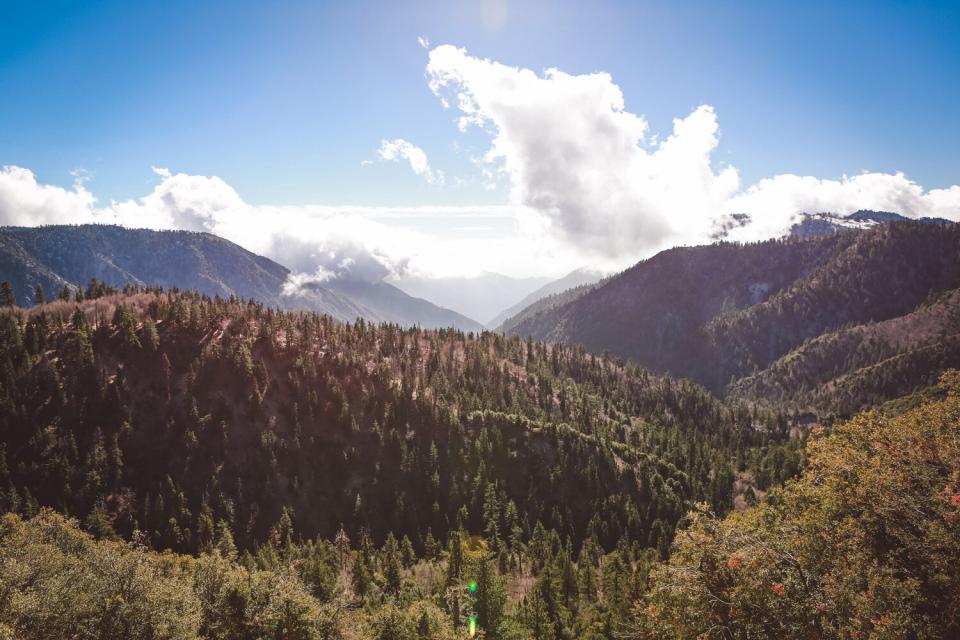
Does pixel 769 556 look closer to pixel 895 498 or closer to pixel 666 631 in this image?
pixel 895 498

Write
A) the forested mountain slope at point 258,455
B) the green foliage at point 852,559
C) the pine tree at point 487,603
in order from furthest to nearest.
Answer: the forested mountain slope at point 258,455, the pine tree at point 487,603, the green foliage at point 852,559

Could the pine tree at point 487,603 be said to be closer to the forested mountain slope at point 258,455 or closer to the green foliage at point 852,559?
the green foliage at point 852,559

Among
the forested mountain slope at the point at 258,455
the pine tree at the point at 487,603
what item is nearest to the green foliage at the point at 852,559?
the pine tree at the point at 487,603

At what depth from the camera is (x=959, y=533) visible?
23703mm

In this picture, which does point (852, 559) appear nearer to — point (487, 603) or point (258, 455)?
point (487, 603)

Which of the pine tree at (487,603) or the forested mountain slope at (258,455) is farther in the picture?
the forested mountain slope at (258,455)

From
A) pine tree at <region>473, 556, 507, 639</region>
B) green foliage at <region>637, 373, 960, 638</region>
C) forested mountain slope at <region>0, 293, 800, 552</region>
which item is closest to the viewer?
green foliage at <region>637, 373, 960, 638</region>

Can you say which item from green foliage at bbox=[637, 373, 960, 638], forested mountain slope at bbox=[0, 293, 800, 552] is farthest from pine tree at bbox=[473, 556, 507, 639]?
forested mountain slope at bbox=[0, 293, 800, 552]

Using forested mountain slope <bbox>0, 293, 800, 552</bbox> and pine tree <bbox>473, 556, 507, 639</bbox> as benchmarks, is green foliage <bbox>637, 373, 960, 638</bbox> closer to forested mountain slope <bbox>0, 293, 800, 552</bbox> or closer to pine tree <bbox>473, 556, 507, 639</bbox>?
pine tree <bbox>473, 556, 507, 639</bbox>

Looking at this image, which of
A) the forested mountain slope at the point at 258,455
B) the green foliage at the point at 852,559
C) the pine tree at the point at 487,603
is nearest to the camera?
the green foliage at the point at 852,559

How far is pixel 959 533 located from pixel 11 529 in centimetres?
13045

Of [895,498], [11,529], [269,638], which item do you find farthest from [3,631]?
[11,529]

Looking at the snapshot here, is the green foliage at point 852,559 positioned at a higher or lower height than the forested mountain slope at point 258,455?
higher

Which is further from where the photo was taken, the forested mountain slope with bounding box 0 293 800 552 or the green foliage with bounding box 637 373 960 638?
the forested mountain slope with bounding box 0 293 800 552
